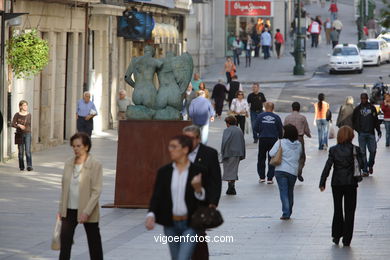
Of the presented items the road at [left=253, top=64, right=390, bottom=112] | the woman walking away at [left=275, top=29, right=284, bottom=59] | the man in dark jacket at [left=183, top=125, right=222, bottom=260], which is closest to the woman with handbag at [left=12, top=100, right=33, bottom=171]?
the man in dark jacket at [left=183, top=125, right=222, bottom=260]

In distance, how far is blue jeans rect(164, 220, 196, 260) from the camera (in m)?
10.7

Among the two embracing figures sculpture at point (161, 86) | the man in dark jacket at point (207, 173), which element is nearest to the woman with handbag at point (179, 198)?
the man in dark jacket at point (207, 173)

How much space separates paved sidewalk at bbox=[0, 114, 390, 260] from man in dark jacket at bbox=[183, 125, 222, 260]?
246cm

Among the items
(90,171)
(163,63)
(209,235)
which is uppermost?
(163,63)

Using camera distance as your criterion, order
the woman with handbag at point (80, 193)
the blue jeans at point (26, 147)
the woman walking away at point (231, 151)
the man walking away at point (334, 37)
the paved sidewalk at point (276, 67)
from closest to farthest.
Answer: the woman with handbag at point (80, 193)
the woman walking away at point (231, 151)
the blue jeans at point (26, 147)
the paved sidewalk at point (276, 67)
the man walking away at point (334, 37)

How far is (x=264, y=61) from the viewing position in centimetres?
6319

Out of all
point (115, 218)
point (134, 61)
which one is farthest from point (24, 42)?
point (115, 218)

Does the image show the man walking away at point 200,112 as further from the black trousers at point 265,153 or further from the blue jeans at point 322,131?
the black trousers at point 265,153

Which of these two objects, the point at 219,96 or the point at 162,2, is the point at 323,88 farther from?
the point at 219,96

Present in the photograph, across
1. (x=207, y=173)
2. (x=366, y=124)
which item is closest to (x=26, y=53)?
(x=366, y=124)

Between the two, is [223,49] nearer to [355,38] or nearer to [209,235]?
[355,38]

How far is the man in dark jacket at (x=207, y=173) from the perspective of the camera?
11055mm

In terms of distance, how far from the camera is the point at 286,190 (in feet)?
58.3

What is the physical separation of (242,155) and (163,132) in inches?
105
